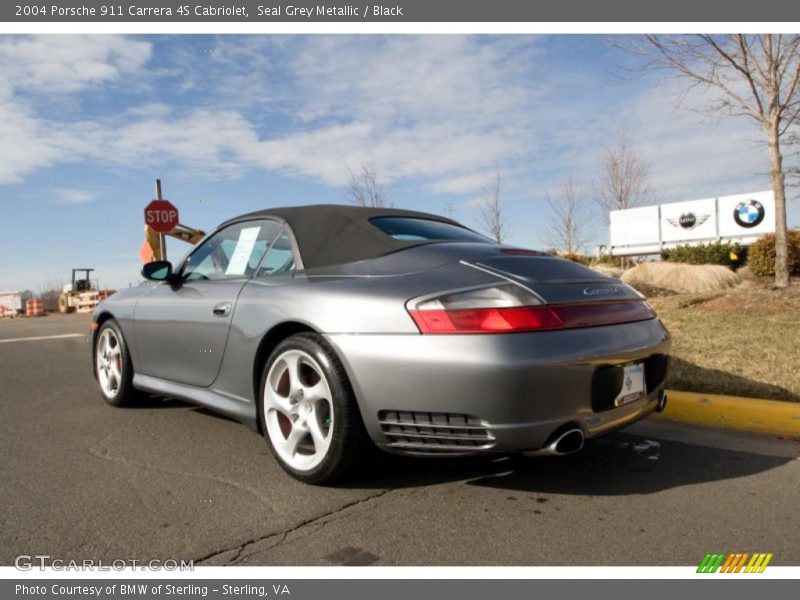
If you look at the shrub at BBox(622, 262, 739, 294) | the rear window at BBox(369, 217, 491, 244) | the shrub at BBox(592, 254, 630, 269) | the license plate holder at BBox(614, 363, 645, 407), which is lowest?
the license plate holder at BBox(614, 363, 645, 407)

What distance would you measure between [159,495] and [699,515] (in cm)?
238

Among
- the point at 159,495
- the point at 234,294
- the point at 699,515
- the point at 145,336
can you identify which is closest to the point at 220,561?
the point at 159,495

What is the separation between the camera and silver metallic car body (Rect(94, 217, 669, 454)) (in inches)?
96.5

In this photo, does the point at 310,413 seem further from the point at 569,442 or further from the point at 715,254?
the point at 715,254

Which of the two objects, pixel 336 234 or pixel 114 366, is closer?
pixel 336 234

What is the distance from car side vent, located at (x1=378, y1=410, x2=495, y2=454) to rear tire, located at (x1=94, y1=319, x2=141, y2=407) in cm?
265

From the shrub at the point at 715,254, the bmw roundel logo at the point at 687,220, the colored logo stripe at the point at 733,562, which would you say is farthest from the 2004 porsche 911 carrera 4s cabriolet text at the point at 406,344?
the bmw roundel logo at the point at 687,220

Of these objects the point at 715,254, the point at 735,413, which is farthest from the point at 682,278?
the point at 735,413

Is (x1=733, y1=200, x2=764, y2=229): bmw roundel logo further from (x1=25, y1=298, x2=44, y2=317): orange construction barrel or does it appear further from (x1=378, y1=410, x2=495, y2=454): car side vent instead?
(x1=25, y1=298, x2=44, y2=317): orange construction barrel

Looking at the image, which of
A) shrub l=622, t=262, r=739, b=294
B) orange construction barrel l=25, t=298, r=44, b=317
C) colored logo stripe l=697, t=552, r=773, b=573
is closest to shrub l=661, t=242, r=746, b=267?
shrub l=622, t=262, r=739, b=294

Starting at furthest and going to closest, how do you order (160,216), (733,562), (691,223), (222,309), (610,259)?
(610,259)
(691,223)
(160,216)
(222,309)
(733,562)

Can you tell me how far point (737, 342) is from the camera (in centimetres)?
620

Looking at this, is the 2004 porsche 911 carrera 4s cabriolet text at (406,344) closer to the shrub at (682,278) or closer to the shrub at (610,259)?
the shrub at (682,278)

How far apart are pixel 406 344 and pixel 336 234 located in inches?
37.9
